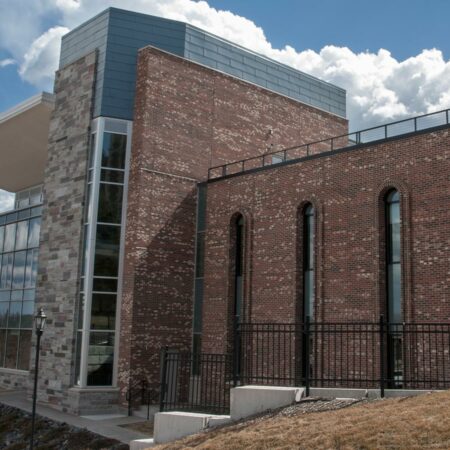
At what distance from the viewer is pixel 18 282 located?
96.1 feet

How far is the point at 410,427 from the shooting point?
365 inches

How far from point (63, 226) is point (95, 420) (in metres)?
7.72

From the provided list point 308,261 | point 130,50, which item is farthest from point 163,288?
point 130,50

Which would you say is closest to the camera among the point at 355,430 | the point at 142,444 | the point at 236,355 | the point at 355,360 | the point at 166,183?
the point at 355,430

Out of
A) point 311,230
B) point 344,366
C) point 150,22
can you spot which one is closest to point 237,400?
point 344,366

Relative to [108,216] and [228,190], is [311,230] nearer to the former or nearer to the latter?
[228,190]

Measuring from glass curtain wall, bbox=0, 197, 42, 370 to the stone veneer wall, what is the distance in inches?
107

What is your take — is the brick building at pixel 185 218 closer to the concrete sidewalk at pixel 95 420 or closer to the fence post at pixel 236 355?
the concrete sidewalk at pixel 95 420

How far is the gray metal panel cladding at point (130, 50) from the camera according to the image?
24828 mm

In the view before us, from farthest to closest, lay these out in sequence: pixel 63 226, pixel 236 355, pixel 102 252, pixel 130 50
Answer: pixel 130 50, pixel 63 226, pixel 102 252, pixel 236 355

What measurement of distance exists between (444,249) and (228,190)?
8924 mm

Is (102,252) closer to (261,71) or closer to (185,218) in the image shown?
(185,218)

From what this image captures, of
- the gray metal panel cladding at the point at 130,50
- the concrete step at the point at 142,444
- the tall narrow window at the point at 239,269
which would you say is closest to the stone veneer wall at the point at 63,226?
the gray metal panel cladding at the point at 130,50

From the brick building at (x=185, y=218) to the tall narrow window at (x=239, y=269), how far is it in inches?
2.9
